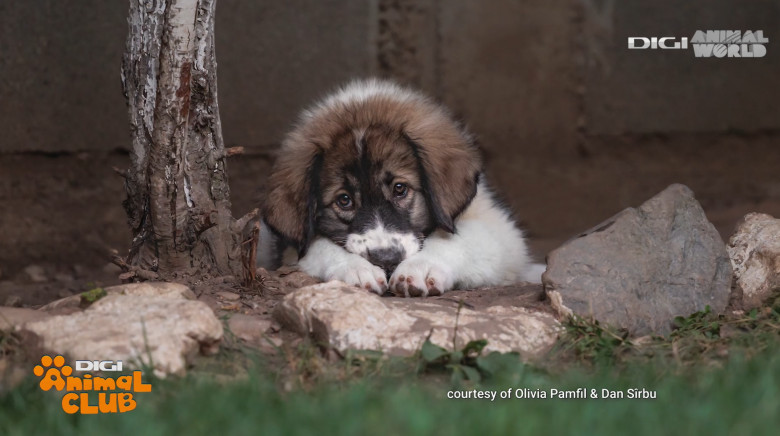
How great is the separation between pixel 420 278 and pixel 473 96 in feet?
10.6

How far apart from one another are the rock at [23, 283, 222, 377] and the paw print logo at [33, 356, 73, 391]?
0.13ft

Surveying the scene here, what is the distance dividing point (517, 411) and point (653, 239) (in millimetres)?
1850

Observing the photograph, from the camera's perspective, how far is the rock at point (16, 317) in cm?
333

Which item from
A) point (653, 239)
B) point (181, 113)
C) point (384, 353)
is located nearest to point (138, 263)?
point (181, 113)

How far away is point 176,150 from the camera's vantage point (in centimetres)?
411

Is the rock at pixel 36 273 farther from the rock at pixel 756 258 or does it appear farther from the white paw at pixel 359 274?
the rock at pixel 756 258

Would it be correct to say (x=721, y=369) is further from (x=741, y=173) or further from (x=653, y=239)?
(x=741, y=173)

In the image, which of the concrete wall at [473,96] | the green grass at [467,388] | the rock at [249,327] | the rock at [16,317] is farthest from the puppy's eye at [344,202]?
the concrete wall at [473,96]

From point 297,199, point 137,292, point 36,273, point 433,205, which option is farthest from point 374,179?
point 36,273

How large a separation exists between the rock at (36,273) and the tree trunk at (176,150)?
2.18 meters

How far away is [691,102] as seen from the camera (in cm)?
728

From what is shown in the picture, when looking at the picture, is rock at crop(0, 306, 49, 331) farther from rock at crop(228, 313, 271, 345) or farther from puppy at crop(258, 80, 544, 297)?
puppy at crop(258, 80, 544, 297)

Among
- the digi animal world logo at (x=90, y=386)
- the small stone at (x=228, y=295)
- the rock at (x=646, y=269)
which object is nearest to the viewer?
the digi animal world logo at (x=90, y=386)

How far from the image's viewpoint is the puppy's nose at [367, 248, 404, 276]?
426 cm
